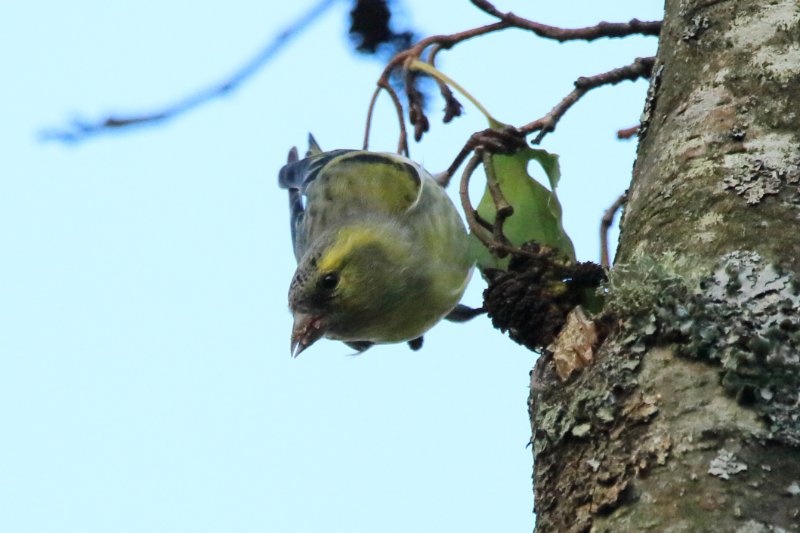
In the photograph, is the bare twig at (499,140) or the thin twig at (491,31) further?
the thin twig at (491,31)

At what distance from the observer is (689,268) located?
1875 mm

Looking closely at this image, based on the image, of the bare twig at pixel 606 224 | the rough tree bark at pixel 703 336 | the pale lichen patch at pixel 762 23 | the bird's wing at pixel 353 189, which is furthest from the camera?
the bird's wing at pixel 353 189

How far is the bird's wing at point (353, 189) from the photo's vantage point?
422cm

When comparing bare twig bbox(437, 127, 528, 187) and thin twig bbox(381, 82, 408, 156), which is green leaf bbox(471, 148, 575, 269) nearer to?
bare twig bbox(437, 127, 528, 187)

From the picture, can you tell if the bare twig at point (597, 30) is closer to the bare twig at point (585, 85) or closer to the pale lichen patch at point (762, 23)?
the bare twig at point (585, 85)

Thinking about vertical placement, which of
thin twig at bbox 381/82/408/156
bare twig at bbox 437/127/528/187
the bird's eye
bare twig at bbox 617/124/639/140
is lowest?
bare twig at bbox 437/127/528/187

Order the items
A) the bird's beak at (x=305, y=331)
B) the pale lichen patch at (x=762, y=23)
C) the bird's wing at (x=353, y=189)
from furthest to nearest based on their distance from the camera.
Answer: the bird's wing at (x=353, y=189) → the bird's beak at (x=305, y=331) → the pale lichen patch at (x=762, y=23)

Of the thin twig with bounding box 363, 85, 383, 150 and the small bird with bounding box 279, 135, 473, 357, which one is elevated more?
the thin twig with bounding box 363, 85, 383, 150

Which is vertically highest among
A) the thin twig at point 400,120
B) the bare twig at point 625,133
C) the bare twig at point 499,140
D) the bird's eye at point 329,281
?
the thin twig at point 400,120

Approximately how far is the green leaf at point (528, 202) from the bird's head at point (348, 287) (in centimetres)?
68

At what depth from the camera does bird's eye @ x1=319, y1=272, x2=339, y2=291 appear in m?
3.67

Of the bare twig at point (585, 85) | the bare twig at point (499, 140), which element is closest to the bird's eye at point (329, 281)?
the bare twig at point (499, 140)

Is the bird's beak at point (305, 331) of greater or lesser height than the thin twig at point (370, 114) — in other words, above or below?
below

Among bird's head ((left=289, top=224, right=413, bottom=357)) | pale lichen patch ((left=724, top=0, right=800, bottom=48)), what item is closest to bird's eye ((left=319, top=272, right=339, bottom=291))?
bird's head ((left=289, top=224, right=413, bottom=357))
